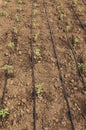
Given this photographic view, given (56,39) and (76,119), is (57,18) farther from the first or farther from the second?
(76,119)

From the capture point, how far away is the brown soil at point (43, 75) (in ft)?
20.0

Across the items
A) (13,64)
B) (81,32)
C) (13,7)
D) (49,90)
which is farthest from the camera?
(13,7)

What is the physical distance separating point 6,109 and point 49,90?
4.97 feet

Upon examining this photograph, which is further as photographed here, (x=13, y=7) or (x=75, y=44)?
(x=13, y=7)

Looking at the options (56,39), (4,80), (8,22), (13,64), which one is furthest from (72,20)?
(4,80)

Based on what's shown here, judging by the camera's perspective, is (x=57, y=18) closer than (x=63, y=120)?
No

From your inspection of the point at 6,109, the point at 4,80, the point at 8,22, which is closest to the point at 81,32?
the point at 8,22

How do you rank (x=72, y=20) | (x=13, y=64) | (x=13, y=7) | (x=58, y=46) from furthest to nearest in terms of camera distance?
(x=13, y=7), (x=72, y=20), (x=58, y=46), (x=13, y=64)

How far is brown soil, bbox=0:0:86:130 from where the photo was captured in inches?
240

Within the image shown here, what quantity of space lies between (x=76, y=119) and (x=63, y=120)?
0.37 metres

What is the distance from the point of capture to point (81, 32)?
32.1ft

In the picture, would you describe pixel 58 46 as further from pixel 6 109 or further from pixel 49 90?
pixel 6 109

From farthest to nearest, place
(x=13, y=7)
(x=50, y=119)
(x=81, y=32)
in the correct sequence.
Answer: (x=13, y=7) → (x=81, y=32) → (x=50, y=119)

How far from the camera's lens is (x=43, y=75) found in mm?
7500
